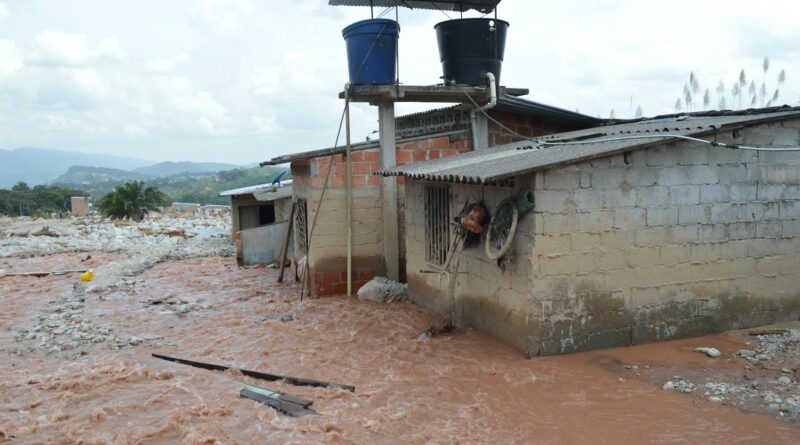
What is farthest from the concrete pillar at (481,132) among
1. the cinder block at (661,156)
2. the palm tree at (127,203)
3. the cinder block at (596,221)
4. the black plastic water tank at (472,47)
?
the palm tree at (127,203)

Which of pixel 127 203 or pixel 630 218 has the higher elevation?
pixel 127 203

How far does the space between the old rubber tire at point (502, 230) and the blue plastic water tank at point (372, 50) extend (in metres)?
3.62

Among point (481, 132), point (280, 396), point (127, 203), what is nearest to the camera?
point (280, 396)

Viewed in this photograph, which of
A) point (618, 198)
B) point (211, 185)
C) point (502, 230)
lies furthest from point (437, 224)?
point (211, 185)

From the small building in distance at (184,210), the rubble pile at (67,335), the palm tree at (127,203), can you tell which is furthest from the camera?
the small building in distance at (184,210)

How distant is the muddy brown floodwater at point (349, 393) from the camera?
4788 millimetres

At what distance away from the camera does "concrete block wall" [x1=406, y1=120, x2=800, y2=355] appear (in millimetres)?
6105

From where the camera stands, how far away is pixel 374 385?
5906 mm

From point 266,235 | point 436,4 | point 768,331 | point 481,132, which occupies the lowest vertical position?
point 768,331

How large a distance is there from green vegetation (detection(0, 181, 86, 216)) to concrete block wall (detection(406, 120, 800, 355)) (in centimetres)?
3571

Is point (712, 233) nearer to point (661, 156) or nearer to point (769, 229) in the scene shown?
point (769, 229)

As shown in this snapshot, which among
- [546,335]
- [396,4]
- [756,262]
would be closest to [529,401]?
[546,335]

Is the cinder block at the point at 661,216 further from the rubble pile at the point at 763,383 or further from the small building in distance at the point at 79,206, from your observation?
the small building in distance at the point at 79,206

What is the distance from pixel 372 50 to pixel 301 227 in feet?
12.1
